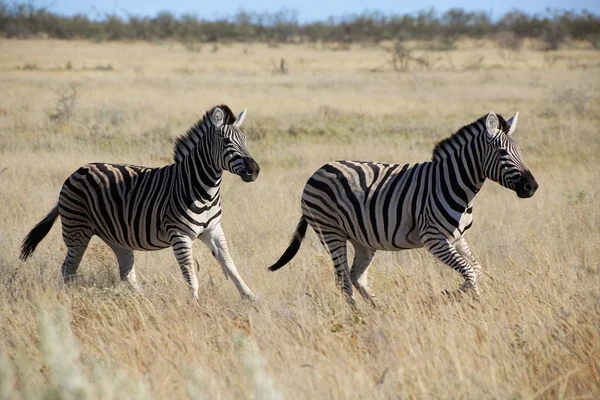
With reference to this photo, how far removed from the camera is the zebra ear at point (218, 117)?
239 inches

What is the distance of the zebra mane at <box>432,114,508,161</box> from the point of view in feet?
19.1

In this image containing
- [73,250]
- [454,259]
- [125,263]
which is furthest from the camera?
[125,263]

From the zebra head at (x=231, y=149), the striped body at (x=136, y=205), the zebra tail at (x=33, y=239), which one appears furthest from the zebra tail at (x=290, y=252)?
the zebra tail at (x=33, y=239)

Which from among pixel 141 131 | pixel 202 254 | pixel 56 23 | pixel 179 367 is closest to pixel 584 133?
pixel 141 131

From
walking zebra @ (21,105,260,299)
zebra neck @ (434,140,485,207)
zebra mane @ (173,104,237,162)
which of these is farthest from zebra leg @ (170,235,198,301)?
zebra neck @ (434,140,485,207)

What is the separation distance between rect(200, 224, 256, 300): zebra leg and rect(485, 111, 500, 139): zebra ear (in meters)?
2.26

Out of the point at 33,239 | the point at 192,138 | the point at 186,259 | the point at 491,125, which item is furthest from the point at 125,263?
the point at 491,125

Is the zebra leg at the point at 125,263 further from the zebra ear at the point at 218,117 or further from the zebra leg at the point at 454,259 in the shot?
the zebra leg at the point at 454,259

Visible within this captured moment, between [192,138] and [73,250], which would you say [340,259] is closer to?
[192,138]

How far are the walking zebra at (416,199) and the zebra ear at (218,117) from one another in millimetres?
953

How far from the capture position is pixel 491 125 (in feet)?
18.8

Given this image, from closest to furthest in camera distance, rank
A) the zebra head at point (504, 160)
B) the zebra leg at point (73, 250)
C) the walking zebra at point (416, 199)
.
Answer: the zebra head at point (504, 160) → the walking zebra at point (416, 199) → the zebra leg at point (73, 250)

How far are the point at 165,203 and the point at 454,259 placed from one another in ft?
7.89

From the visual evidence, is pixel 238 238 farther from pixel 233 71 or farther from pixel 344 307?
pixel 233 71
